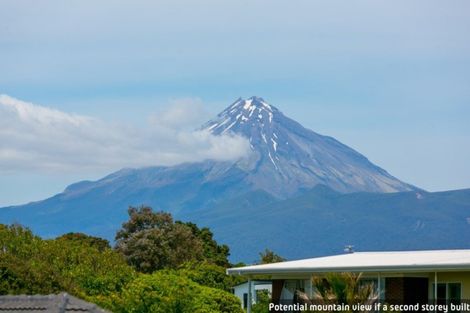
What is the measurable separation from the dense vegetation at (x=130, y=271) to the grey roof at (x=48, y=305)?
18.8m

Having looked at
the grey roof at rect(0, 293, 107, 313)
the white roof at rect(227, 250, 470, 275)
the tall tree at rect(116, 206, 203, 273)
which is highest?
the tall tree at rect(116, 206, 203, 273)

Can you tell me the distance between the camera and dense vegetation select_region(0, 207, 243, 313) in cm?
3653

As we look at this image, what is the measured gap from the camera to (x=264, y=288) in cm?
5075

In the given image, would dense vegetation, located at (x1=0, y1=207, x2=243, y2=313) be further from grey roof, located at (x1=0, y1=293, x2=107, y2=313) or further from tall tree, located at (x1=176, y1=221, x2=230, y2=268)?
grey roof, located at (x1=0, y1=293, x2=107, y2=313)

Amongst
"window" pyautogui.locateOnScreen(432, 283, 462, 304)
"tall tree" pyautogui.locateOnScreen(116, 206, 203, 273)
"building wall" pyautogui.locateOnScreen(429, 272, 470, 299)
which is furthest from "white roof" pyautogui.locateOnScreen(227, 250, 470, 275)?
"tall tree" pyautogui.locateOnScreen(116, 206, 203, 273)

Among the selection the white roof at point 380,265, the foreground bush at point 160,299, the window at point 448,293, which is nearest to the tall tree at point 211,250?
the foreground bush at point 160,299

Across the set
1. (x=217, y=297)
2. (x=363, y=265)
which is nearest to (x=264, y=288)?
(x=217, y=297)

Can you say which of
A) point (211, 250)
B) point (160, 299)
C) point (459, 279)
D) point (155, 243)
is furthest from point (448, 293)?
point (211, 250)

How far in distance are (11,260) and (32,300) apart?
22.3 m

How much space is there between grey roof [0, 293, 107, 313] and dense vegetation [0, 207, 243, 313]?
1881cm

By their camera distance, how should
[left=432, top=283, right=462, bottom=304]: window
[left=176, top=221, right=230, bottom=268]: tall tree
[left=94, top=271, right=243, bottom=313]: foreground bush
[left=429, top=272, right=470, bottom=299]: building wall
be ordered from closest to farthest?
1. [left=429, top=272, right=470, bottom=299]: building wall
2. [left=432, top=283, right=462, bottom=304]: window
3. [left=94, top=271, right=243, bottom=313]: foreground bush
4. [left=176, top=221, right=230, bottom=268]: tall tree

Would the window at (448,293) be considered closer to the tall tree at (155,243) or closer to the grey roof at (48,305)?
the grey roof at (48,305)

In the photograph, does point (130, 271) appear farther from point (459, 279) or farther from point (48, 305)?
point (48, 305)

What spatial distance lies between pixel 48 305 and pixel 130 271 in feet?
105
